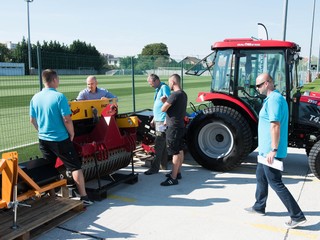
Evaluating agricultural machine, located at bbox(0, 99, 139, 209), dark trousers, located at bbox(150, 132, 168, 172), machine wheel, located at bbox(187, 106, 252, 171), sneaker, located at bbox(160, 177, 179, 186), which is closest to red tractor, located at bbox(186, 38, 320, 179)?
machine wheel, located at bbox(187, 106, 252, 171)

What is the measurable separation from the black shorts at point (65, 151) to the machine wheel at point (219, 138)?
2457 mm

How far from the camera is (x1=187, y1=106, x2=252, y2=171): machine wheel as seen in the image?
6.01m

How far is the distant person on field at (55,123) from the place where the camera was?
4285 mm

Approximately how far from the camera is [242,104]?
20.0ft

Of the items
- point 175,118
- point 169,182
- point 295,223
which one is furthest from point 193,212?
point 175,118

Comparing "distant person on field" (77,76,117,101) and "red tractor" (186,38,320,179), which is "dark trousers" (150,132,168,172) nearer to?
"red tractor" (186,38,320,179)

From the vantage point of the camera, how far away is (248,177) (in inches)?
233

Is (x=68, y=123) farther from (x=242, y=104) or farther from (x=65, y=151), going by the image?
(x=242, y=104)

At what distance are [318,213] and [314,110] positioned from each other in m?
2.07

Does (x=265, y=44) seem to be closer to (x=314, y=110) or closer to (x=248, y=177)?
(x=314, y=110)

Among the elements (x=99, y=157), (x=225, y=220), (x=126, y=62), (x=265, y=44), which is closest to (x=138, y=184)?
(x=99, y=157)

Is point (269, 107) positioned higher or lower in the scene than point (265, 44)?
lower

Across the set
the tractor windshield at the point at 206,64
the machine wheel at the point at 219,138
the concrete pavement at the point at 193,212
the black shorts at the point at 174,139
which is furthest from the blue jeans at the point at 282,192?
the tractor windshield at the point at 206,64

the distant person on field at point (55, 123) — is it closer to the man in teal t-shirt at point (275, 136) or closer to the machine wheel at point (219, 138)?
the man in teal t-shirt at point (275, 136)
